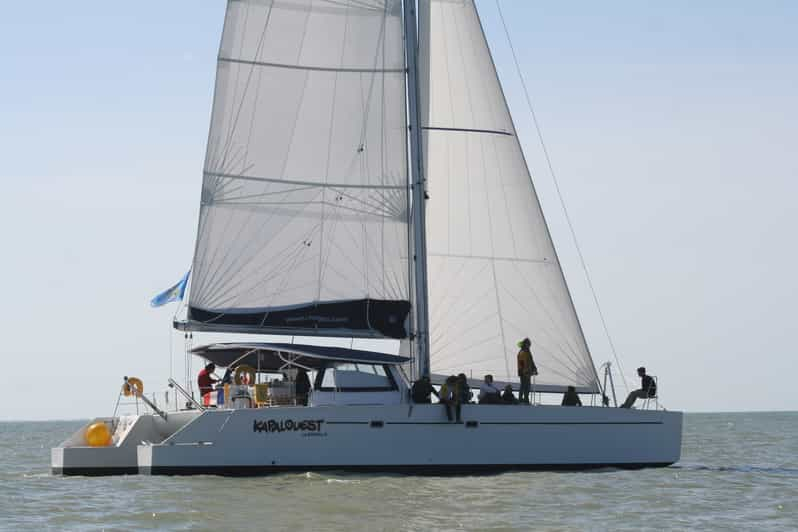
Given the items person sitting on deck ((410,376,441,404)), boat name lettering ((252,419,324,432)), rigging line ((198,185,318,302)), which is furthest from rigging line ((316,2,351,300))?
boat name lettering ((252,419,324,432))

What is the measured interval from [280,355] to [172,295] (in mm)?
2848

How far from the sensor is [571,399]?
24.1 metres

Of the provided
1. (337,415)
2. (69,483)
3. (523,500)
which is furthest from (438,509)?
(69,483)

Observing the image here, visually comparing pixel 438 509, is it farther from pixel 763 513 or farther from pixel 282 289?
pixel 282 289

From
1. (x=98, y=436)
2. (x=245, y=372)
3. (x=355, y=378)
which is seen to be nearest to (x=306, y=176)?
(x=245, y=372)

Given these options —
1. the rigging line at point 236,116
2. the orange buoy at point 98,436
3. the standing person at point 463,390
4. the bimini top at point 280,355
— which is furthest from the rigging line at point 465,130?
the orange buoy at point 98,436

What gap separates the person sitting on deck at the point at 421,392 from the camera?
2270 cm

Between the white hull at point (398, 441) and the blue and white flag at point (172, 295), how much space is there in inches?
132

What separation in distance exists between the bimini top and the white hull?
964 millimetres

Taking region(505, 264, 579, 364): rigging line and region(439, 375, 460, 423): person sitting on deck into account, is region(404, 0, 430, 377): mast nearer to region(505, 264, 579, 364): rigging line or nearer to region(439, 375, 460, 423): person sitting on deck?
region(439, 375, 460, 423): person sitting on deck

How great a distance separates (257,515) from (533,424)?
20.8 ft

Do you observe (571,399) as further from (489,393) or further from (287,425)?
(287,425)

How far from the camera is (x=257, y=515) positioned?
1816 cm

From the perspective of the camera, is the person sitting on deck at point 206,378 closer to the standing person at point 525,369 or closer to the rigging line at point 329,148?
the rigging line at point 329,148
